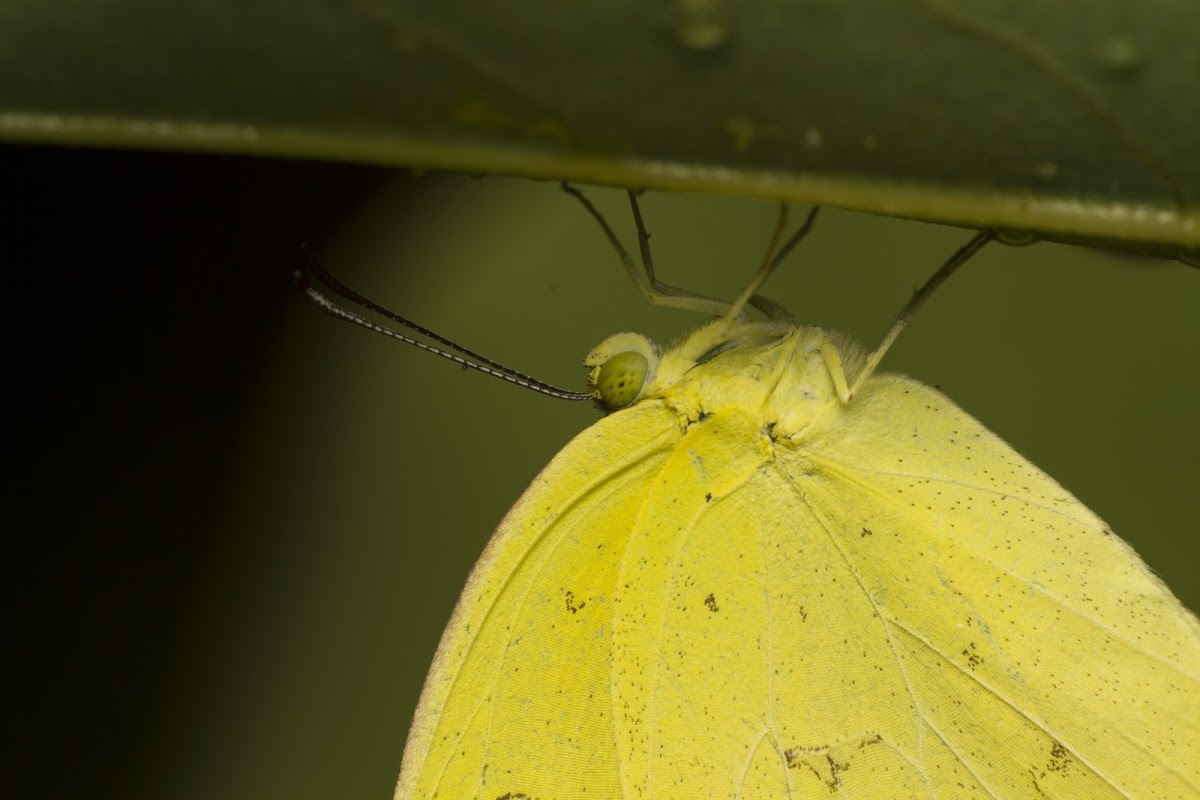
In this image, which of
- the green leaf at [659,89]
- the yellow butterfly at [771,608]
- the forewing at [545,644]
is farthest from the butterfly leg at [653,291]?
the green leaf at [659,89]

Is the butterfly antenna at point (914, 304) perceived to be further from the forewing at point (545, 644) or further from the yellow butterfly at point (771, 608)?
the forewing at point (545, 644)

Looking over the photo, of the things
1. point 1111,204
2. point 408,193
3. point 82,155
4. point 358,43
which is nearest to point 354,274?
point 408,193

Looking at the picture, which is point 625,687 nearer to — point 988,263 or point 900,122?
point 900,122

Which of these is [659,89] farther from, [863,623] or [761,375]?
[863,623]

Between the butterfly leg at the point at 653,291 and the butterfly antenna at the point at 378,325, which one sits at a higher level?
the butterfly leg at the point at 653,291

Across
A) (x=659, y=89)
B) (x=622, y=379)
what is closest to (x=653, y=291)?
(x=622, y=379)

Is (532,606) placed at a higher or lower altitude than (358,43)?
lower
